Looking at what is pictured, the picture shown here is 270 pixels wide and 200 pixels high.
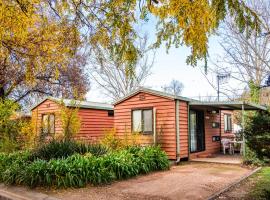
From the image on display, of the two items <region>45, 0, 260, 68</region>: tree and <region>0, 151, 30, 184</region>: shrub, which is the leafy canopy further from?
<region>0, 151, 30, 184</region>: shrub

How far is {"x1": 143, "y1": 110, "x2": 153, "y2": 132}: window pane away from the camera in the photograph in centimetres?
1241

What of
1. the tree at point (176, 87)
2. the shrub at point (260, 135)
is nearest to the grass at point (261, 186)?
the shrub at point (260, 135)

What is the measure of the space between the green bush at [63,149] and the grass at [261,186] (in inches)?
182

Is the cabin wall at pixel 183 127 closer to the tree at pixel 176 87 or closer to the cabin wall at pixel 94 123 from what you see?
the cabin wall at pixel 94 123

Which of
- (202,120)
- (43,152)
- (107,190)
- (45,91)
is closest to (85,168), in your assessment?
(107,190)

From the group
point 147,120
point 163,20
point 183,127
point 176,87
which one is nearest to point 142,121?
point 147,120

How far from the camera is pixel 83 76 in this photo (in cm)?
2214

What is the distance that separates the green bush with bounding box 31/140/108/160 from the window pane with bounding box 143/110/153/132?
3.20m

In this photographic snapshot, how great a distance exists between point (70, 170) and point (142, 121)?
5.81 m

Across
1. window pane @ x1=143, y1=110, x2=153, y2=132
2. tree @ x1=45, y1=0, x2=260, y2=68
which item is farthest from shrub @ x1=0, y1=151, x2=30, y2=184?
window pane @ x1=143, y1=110, x2=153, y2=132

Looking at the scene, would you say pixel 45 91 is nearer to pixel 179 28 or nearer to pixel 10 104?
pixel 10 104

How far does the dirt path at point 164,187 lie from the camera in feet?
20.9

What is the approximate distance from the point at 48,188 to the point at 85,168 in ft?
3.35

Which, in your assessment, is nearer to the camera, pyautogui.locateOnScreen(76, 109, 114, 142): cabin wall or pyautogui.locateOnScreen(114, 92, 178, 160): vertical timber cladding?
pyautogui.locateOnScreen(114, 92, 178, 160): vertical timber cladding
